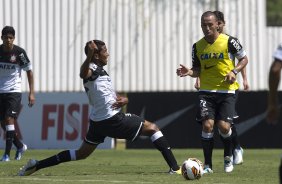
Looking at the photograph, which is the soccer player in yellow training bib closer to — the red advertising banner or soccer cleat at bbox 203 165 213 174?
soccer cleat at bbox 203 165 213 174

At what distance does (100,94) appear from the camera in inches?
497

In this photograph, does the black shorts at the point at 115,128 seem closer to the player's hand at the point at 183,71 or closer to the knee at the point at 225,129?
the player's hand at the point at 183,71

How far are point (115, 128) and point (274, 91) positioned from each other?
4858 mm

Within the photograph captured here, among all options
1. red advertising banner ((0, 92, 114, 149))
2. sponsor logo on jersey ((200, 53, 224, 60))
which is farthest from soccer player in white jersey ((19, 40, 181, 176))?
red advertising banner ((0, 92, 114, 149))

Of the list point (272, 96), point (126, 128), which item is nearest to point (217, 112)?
point (126, 128)

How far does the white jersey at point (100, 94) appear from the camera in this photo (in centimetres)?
1257

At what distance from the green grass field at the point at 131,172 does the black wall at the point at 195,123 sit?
322 centimetres

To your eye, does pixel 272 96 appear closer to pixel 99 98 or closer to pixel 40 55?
pixel 99 98

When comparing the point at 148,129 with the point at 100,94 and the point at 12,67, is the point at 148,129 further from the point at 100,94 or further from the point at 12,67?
the point at 12,67

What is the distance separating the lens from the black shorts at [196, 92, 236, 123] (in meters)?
13.6

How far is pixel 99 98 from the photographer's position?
12.6 metres

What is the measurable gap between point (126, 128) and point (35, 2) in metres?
16.7

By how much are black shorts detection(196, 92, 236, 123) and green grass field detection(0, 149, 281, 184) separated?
766 mm

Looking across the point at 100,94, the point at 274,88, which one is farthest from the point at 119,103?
the point at 274,88
